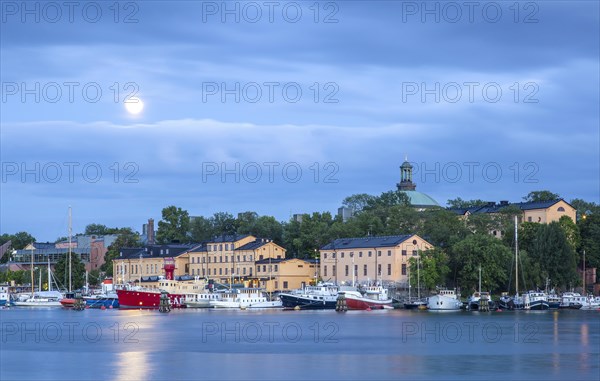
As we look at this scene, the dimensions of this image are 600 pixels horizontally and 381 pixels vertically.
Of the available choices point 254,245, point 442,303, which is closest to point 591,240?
point 442,303

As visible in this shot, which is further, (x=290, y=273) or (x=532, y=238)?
(x=290, y=273)

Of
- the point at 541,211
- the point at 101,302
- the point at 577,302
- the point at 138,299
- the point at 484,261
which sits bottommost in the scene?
the point at 101,302

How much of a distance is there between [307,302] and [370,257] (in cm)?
2099

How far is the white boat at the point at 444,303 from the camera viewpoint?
142625 millimetres

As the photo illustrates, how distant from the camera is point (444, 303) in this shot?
14325cm

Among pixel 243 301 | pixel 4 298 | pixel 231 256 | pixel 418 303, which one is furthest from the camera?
pixel 231 256

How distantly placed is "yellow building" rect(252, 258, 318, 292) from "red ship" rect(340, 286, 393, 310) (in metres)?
29.3

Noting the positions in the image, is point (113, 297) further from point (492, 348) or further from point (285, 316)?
point (492, 348)

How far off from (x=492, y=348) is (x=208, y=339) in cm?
2177

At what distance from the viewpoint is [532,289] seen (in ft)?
516

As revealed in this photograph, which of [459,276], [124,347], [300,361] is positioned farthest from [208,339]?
[459,276]

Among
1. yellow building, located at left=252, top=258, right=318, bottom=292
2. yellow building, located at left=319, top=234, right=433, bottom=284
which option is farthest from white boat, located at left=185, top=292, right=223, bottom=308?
yellow building, located at left=252, top=258, right=318, bottom=292

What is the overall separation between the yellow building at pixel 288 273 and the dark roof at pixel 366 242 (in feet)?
18.2

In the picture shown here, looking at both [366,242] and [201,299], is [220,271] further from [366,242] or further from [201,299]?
[201,299]
